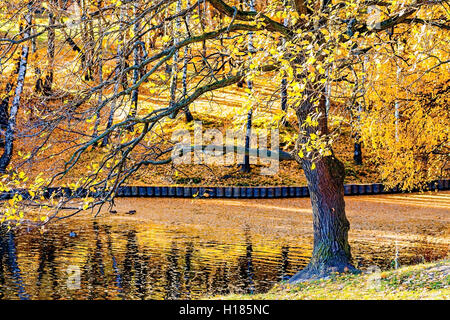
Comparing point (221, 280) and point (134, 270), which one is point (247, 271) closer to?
point (221, 280)

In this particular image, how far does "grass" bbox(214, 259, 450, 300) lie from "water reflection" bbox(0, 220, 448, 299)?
1.57 meters

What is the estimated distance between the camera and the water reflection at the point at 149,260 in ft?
34.1

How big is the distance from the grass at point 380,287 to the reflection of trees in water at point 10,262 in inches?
149

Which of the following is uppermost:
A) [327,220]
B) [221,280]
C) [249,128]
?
[249,128]

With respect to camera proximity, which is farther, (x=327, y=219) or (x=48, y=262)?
(x=48, y=262)

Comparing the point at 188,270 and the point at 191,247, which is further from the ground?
the point at 191,247

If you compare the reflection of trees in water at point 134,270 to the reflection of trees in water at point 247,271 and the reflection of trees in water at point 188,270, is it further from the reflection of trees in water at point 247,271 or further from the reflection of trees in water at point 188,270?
the reflection of trees in water at point 247,271

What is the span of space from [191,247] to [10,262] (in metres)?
3.88

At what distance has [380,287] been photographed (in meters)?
8.22

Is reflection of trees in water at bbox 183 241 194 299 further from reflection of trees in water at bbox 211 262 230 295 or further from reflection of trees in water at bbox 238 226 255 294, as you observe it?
reflection of trees in water at bbox 238 226 255 294

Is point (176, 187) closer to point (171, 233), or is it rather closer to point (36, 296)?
point (171, 233)

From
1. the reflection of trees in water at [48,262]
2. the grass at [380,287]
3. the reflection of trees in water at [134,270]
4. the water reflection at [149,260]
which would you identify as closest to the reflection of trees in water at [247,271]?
the water reflection at [149,260]

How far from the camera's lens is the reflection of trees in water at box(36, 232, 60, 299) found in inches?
412

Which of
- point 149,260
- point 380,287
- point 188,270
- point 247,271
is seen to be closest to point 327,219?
point 247,271
